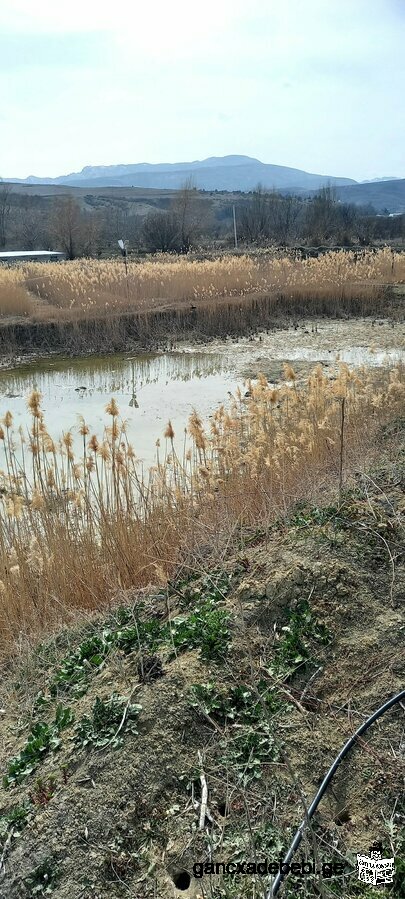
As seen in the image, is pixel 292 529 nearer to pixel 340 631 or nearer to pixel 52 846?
pixel 340 631

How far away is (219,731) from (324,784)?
45 cm

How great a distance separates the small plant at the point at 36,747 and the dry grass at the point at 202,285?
1300 cm

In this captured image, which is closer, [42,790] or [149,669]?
[42,790]

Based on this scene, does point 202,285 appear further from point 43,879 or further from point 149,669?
point 43,879

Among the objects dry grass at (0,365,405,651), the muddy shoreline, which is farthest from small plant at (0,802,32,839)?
the muddy shoreline

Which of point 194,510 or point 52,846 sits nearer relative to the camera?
point 52,846

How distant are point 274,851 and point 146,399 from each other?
8757 millimetres

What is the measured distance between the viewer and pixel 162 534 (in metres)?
4.37

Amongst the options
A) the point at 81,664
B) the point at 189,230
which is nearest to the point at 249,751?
the point at 81,664

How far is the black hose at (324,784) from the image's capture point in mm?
1896

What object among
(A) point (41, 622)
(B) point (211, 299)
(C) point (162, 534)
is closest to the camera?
(A) point (41, 622)

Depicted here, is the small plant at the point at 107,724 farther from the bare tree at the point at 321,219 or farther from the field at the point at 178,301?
the bare tree at the point at 321,219

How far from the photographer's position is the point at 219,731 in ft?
8.04

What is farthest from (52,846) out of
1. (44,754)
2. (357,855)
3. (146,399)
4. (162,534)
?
(146,399)
